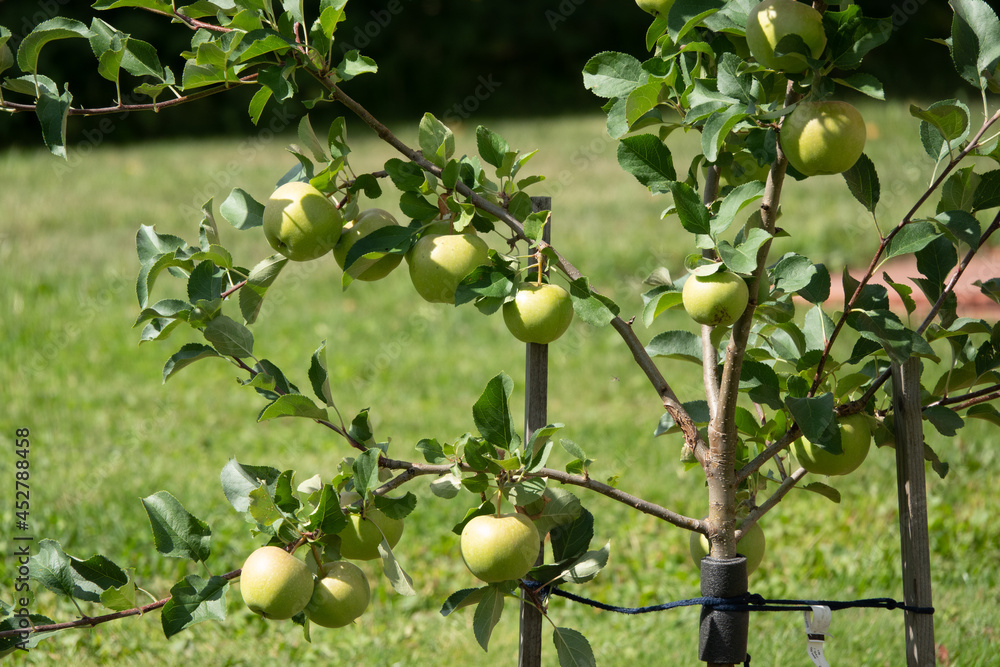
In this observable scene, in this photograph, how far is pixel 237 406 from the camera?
2.96 metres

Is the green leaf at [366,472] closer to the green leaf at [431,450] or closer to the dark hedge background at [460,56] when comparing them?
the green leaf at [431,450]

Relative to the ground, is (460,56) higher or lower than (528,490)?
lower

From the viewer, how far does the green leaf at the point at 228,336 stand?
0.91 meters

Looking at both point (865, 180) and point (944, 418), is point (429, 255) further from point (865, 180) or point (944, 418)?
point (944, 418)

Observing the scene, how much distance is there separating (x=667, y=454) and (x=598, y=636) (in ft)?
2.86

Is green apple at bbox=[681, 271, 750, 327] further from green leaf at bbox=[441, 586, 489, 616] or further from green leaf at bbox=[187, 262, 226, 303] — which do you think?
green leaf at bbox=[187, 262, 226, 303]

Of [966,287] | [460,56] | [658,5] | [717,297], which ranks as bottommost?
[460,56]

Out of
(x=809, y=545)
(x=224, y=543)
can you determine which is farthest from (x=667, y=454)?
(x=224, y=543)

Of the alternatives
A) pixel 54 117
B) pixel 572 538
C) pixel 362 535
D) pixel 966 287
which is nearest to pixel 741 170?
pixel 572 538

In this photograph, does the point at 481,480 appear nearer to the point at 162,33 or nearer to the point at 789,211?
the point at 789,211

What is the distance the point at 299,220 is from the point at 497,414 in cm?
28

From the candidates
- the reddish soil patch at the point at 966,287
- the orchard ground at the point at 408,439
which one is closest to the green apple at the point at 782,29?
the orchard ground at the point at 408,439

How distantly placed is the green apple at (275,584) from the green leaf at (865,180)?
0.68 meters

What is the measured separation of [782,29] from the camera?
0.75 m
